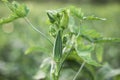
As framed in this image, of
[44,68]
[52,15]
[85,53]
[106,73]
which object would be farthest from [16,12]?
[106,73]

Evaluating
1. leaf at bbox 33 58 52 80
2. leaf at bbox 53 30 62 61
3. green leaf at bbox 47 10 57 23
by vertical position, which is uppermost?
green leaf at bbox 47 10 57 23

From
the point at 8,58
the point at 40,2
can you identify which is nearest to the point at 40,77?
the point at 8,58

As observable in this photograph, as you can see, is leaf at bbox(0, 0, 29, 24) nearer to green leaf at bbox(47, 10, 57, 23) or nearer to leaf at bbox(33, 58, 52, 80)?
green leaf at bbox(47, 10, 57, 23)

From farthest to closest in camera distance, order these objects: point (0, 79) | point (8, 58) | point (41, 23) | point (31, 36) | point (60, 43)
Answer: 1. point (41, 23)
2. point (31, 36)
3. point (8, 58)
4. point (0, 79)
5. point (60, 43)

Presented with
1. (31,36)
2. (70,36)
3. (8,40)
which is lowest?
(31,36)

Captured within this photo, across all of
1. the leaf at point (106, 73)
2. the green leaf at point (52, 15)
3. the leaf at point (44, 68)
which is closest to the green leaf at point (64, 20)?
the green leaf at point (52, 15)

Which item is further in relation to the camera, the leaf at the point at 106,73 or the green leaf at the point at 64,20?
the leaf at the point at 106,73

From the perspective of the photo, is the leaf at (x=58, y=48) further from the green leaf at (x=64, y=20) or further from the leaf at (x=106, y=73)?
the leaf at (x=106, y=73)

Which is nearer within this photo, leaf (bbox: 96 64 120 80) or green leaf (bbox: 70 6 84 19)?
green leaf (bbox: 70 6 84 19)

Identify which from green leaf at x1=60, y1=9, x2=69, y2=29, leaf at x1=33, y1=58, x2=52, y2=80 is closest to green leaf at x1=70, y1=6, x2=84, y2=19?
green leaf at x1=60, y1=9, x2=69, y2=29

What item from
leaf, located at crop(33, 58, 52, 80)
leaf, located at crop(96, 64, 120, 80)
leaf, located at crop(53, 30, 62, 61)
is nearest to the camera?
leaf, located at crop(53, 30, 62, 61)

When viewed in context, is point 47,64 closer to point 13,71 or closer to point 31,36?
point 13,71
